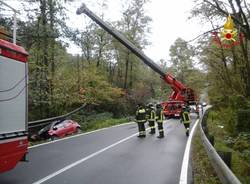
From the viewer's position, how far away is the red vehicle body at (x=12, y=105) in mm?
7719

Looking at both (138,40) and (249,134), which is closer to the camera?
(249,134)

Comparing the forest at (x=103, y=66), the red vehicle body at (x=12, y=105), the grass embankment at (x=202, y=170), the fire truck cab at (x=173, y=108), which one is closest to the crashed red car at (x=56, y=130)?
the forest at (x=103, y=66)

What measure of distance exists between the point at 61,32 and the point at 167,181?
1778cm

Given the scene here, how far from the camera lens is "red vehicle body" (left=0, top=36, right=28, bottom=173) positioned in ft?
25.3

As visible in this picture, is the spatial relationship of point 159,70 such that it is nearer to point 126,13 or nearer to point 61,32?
point 61,32

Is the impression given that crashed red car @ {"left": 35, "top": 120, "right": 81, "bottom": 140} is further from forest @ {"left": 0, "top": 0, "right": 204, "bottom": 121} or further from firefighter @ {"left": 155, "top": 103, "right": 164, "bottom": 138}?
firefighter @ {"left": 155, "top": 103, "right": 164, "bottom": 138}

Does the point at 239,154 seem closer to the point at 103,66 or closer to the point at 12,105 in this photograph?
the point at 12,105

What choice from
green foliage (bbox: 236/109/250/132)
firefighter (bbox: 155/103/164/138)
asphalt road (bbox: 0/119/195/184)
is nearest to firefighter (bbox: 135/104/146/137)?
firefighter (bbox: 155/103/164/138)

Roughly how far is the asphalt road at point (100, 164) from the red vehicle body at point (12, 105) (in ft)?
2.96

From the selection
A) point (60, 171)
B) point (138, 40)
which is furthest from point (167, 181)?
point (138, 40)

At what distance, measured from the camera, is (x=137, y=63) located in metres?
51.9

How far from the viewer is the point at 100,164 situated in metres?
11.2

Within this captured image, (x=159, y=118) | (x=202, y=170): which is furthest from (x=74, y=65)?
(x=202, y=170)

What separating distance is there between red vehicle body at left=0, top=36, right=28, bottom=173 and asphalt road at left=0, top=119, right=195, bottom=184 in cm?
90
